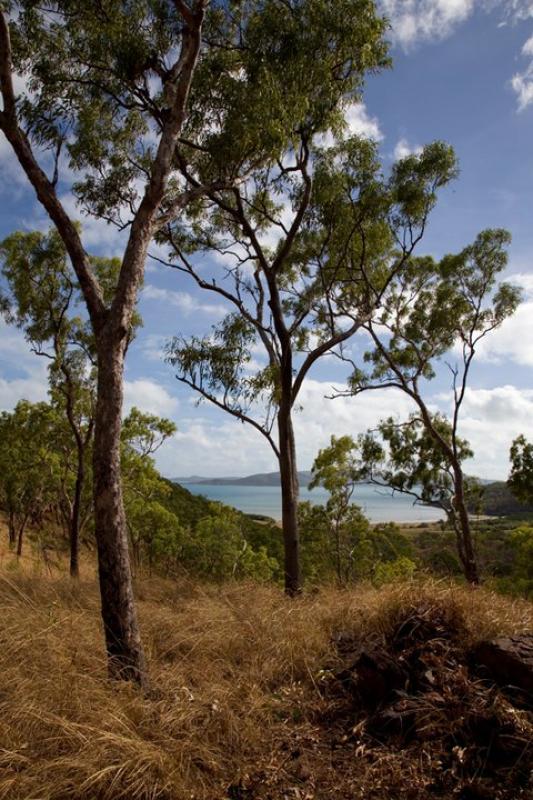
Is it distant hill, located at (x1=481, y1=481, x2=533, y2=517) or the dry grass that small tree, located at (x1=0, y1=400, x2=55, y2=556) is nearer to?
the dry grass

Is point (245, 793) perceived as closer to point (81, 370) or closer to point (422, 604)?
A: point (422, 604)

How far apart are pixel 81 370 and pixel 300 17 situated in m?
11.2

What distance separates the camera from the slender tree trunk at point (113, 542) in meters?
4.34

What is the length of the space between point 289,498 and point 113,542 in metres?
5.51

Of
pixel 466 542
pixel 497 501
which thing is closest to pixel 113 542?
pixel 466 542

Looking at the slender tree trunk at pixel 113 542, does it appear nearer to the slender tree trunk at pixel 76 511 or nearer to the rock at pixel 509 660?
the rock at pixel 509 660

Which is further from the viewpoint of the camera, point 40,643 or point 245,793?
point 40,643

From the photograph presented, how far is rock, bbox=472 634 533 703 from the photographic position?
384cm

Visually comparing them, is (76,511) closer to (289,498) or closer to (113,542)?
(289,498)

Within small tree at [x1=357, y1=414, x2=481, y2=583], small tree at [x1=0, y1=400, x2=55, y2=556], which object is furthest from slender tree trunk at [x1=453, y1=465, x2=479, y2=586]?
small tree at [x1=0, y1=400, x2=55, y2=556]

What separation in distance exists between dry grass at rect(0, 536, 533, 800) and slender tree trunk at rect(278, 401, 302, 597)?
2788 mm

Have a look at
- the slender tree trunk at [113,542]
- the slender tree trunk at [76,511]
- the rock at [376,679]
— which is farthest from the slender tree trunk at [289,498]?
the slender tree trunk at [76,511]

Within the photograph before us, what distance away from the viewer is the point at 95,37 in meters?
6.72

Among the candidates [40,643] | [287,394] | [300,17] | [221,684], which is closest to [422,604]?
[221,684]
